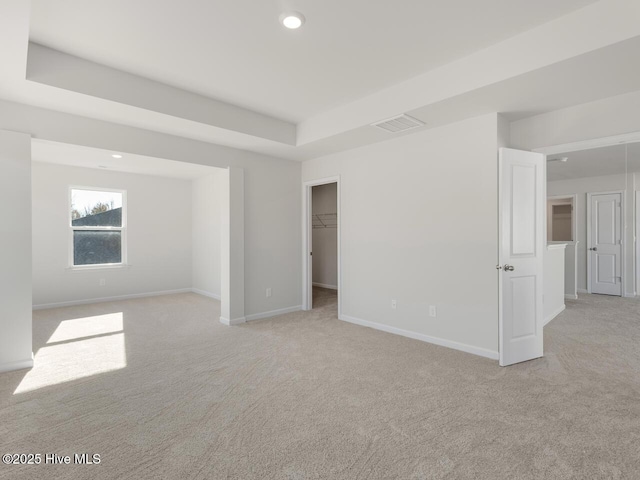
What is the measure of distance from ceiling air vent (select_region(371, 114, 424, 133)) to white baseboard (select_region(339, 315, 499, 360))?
2387 millimetres

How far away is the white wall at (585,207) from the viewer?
6516mm

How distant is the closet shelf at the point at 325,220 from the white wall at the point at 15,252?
5.49 m

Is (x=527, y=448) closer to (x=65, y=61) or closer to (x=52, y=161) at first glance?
(x=65, y=61)

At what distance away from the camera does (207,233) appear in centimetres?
668

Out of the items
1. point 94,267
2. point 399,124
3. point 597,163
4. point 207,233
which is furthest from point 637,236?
point 94,267

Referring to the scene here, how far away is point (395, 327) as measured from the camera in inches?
165

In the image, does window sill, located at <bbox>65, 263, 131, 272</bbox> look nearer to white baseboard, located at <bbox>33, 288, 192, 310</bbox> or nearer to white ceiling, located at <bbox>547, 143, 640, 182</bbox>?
white baseboard, located at <bbox>33, 288, 192, 310</bbox>

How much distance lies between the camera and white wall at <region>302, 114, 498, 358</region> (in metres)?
3.39

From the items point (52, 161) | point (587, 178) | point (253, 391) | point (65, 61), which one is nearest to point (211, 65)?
point (65, 61)

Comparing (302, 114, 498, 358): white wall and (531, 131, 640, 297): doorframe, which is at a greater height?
(531, 131, 640, 297): doorframe

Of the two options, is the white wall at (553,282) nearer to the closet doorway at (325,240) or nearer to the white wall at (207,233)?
the closet doorway at (325,240)

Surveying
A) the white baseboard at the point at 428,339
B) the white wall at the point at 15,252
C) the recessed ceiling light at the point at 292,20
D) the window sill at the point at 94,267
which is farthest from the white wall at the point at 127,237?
the recessed ceiling light at the point at 292,20

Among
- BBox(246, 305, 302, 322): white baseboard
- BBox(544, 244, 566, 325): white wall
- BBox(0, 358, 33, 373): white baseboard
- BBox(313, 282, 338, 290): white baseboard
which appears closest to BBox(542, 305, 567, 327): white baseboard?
BBox(544, 244, 566, 325): white wall

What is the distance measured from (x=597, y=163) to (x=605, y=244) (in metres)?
2.02
